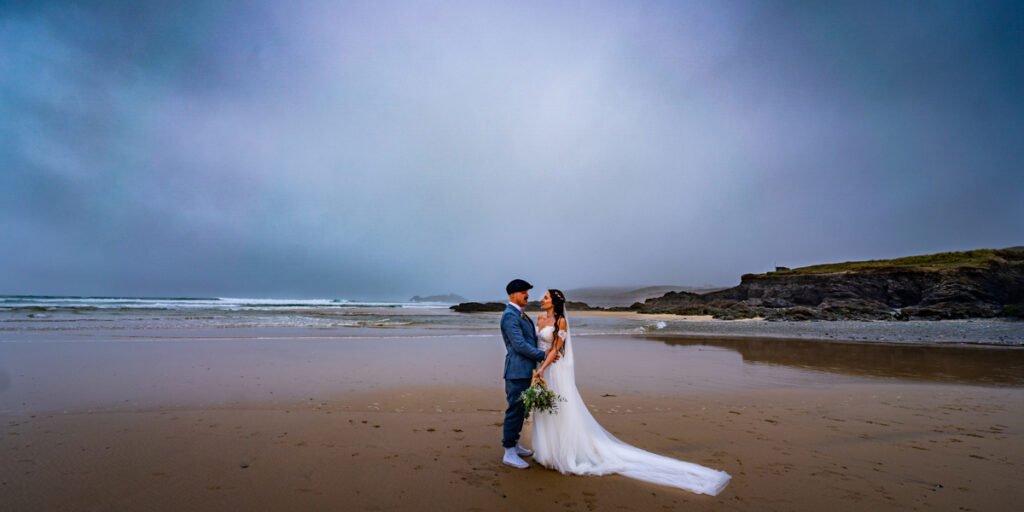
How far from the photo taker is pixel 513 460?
207 inches

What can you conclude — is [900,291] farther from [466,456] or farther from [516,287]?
[466,456]

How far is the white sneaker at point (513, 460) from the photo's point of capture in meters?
5.22

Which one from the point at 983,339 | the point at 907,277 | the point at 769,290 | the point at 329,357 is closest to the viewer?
the point at 329,357

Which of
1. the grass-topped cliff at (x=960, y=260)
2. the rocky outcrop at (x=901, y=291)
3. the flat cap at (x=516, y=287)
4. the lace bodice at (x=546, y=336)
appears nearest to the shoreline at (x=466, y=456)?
the lace bodice at (x=546, y=336)

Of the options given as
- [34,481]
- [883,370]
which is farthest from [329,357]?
[883,370]

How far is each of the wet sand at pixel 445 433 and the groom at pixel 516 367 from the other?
291 millimetres

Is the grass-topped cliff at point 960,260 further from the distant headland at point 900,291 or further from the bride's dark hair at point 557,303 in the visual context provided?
the bride's dark hair at point 557,303

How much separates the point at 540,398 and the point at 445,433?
7.39 feet

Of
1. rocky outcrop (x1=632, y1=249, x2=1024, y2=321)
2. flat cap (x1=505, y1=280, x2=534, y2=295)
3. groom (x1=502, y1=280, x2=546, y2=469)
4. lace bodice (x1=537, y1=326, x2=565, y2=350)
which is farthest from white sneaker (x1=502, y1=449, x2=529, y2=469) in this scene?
rocky outcrop (x1=632, y1=249, x2=1024, y2=321)

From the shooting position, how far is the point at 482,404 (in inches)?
337

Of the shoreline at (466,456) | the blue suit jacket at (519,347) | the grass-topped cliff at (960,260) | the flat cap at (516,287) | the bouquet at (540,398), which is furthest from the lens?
the grass-topped cliff at (960,260)

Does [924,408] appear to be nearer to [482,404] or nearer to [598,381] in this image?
[598,381]

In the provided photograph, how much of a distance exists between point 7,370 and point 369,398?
8.39 meters

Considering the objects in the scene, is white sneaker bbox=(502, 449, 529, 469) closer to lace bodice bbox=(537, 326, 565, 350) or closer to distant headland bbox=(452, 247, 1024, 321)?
lace bodice bbox=(537, 326, 565, 350)
